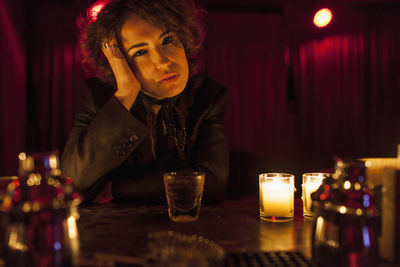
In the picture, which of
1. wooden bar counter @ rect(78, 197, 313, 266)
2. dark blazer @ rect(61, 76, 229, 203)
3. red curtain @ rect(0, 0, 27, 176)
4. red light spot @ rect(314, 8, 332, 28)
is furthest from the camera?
red light spot @ rect(314, 8, 332, 28)

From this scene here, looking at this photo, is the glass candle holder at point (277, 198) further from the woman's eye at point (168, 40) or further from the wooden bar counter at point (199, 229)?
the woman's eye at point (168, 40)

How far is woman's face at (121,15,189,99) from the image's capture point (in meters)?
1.43

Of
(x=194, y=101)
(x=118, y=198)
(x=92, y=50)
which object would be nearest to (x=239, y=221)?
(x=118, y=198)

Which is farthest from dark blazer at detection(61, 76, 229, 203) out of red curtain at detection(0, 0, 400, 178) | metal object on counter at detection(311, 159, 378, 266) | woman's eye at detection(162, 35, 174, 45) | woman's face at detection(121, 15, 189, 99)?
red curtain at detection(0, 0, 400, 178)

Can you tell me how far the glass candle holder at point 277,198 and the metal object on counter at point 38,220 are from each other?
1.71 feet

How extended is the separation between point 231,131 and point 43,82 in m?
2.25

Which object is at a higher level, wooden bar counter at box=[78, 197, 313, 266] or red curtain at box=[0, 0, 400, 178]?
red curtain at box=[0, 0, 400, 178]

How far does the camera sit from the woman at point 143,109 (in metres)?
1.27

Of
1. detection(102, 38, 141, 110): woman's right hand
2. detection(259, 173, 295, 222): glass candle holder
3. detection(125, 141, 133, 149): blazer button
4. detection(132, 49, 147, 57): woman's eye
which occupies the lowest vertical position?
detection(259, 173, 295, 222): glass candle holder

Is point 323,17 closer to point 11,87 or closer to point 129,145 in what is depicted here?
point 11,87

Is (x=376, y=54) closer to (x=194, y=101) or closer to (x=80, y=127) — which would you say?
(x=194, y=101)

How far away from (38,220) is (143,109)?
1075 millimetres

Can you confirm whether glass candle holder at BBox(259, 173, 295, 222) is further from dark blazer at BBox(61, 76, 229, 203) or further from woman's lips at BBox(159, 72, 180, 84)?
woman's lips at BBox(159, 72, 180, 84)

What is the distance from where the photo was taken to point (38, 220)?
499 mm
